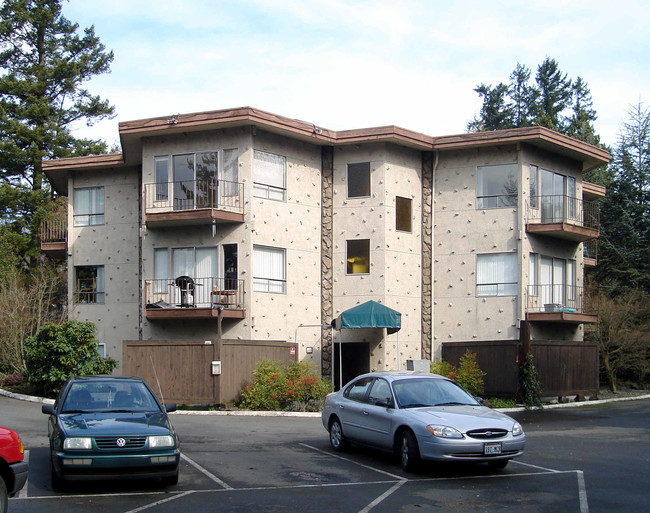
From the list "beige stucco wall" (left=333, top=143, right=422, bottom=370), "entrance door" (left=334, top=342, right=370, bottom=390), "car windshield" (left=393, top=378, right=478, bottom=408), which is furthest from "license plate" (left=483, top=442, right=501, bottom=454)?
"entrance door" (left=334, top=342, right=370, bottom=390)

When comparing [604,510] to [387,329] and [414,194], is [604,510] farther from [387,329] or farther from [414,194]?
[414,194]

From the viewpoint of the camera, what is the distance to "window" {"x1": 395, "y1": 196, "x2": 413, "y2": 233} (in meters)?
27.8

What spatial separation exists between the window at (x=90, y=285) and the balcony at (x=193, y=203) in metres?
4.43

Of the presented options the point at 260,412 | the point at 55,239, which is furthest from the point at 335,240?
the point at 55,239

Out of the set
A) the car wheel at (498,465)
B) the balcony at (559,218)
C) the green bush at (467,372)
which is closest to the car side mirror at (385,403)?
the car wheel at (498,465)

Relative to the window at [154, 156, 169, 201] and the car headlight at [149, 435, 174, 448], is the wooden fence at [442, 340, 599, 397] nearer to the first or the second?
the window at [154, 156, 169, 201]

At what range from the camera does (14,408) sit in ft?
70.2

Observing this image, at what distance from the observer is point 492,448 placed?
Answer: 11203mm

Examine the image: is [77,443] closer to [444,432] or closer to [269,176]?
[444,432]

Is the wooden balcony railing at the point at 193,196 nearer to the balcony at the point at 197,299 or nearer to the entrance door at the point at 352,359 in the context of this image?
the balcony at the point at 197,299

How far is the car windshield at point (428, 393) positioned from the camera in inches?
496

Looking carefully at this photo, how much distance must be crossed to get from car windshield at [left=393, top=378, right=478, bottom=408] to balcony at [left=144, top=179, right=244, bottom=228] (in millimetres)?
13002

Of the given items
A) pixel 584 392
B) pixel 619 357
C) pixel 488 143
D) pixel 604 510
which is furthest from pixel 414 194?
pixel 604 510

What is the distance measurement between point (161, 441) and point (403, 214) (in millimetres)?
18806
